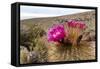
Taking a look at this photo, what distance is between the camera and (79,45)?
2.93 meters

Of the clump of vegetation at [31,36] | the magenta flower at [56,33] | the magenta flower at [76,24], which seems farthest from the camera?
the magenta flower at [76,24]

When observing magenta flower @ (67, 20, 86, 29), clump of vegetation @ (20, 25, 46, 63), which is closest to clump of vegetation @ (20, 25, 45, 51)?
clump of vegetation @ (20, 25, 46, 63)

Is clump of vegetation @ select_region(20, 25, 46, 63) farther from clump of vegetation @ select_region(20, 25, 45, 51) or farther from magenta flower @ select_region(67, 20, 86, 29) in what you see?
magenta flower @ select_region(67, 20, 86, 29)

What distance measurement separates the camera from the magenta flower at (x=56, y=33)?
2783 millimetres

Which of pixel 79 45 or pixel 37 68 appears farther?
pixel 79 45

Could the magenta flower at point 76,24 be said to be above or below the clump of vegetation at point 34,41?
above

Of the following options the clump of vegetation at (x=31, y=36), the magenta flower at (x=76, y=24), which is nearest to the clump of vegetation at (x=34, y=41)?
the clump of vegetation at (x=31, y=36)

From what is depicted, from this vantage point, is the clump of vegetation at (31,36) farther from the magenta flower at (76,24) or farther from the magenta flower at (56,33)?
the magenta flower at (76,24)

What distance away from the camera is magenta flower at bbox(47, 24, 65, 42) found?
2.78 m

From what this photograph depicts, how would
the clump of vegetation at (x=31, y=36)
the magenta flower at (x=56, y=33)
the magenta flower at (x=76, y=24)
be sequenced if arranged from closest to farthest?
1. the clump of vegetation at (x=31, y=36)
2. the magenta flower at (x=56, y=33)
3. the magenta flower at (x=76, y=24)

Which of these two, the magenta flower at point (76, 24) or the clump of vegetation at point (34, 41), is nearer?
the clump of vegetation at point (34, 41)

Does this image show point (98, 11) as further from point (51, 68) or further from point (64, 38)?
point (51, 68)
